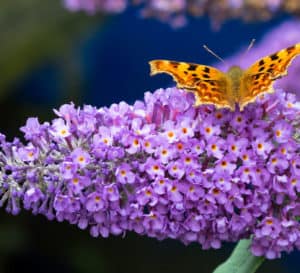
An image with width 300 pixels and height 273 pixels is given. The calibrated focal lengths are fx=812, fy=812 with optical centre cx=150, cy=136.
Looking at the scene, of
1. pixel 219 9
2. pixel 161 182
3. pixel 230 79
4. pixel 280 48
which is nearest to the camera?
pixel 161 182

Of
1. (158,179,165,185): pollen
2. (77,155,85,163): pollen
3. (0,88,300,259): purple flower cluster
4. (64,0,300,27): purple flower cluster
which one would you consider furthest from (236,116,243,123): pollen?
(64,0,300,27): purple flower cluster

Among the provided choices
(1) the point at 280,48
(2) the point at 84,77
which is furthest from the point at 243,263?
(2) the point at 84,77

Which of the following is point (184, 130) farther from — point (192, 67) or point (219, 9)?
point (219, 9)

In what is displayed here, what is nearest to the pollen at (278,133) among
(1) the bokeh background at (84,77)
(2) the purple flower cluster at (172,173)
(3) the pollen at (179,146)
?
(2) the purple flower cluster at (172,173)

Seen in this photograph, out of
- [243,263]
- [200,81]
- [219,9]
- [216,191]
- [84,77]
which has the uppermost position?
[84,77]

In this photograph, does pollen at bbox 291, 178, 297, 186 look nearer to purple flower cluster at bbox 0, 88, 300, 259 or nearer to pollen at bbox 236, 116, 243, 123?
purple flower cluster at bbox 0, 88, 300, 259

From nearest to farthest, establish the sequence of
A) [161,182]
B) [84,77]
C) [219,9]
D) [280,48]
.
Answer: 1. [161,182]
2. [219,9]
3. [280,48]
4. [84,77]
